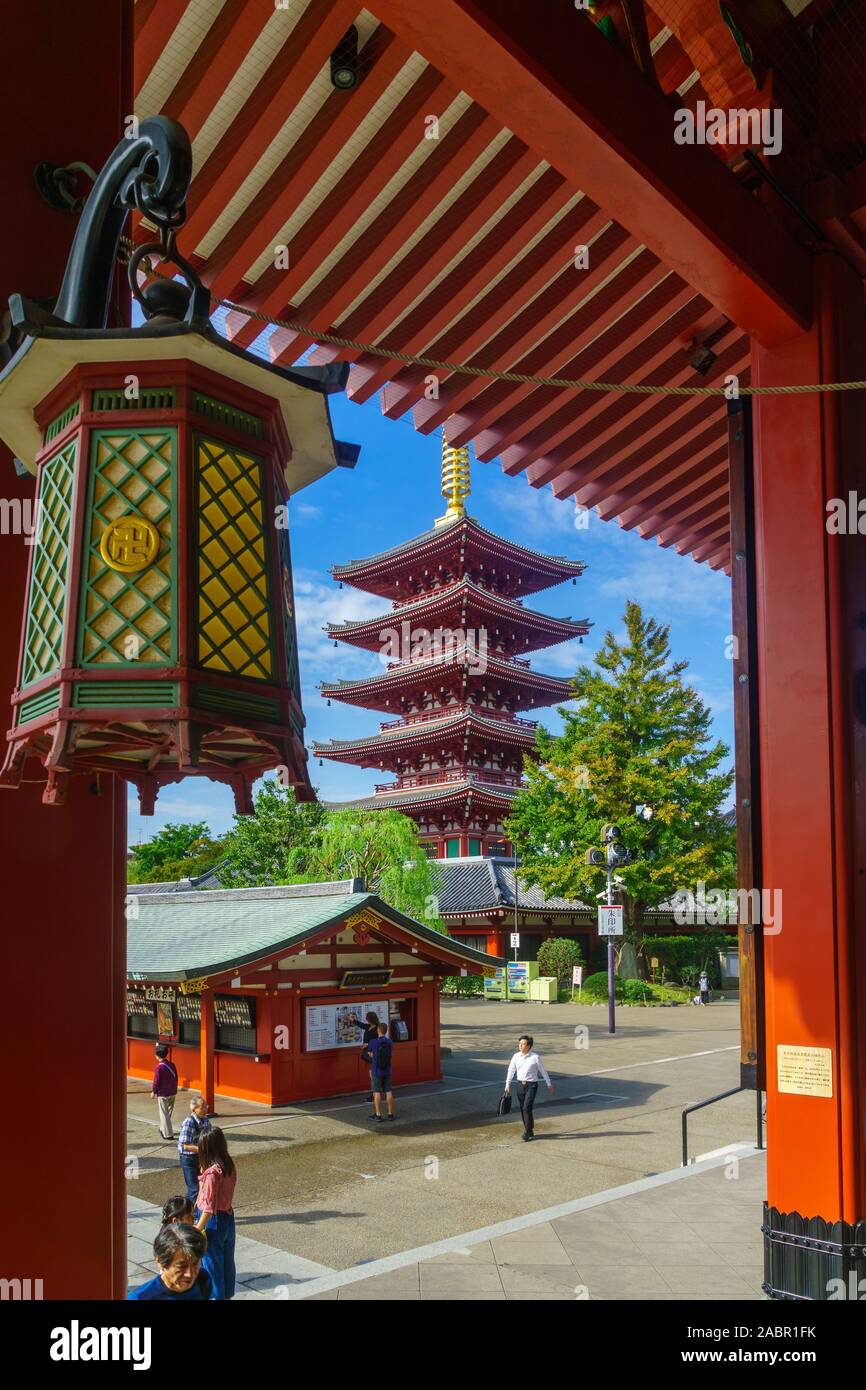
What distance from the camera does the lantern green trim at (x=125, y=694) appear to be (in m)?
1.37

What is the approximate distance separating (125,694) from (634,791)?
34265mm

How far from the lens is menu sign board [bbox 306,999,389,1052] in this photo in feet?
51.5

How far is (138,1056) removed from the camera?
18.6 m

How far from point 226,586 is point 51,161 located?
1008mm

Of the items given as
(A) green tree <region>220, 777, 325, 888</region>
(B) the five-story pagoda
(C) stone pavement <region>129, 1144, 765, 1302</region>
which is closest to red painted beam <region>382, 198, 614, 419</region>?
(C) stone pavement <region>129, 1144, 765, 1302</region>

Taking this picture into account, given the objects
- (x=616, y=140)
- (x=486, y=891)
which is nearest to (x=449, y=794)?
(x=486, y=891)

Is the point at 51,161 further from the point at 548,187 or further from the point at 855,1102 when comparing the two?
the point at 855,1102

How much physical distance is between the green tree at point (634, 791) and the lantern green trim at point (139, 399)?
1311 inches

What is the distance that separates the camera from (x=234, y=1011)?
51.9 ft

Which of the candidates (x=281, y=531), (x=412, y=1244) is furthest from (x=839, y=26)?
(x=412, y=1244)

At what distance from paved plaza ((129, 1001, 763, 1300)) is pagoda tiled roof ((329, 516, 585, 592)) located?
988 inches

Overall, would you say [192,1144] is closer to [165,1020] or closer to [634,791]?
[165,1020]

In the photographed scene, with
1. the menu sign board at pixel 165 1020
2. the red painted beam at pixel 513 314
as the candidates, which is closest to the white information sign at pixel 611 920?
the menu sign board at pixel 165 1020

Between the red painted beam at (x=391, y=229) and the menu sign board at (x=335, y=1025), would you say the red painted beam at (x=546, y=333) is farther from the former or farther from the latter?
the menu sign board at (x=335, y=1025)
